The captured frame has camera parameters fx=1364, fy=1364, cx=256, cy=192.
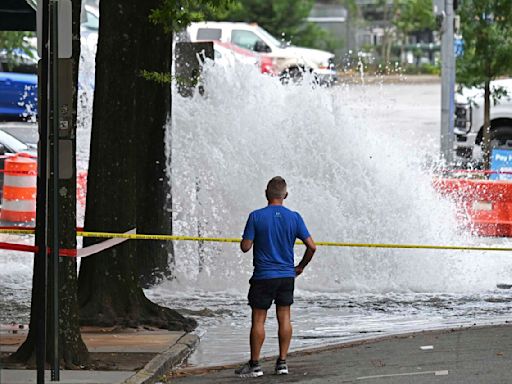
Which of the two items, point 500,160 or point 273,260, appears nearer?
point 273,260

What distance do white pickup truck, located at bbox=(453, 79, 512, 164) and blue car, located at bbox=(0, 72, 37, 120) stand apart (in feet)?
30.1

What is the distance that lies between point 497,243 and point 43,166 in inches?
380

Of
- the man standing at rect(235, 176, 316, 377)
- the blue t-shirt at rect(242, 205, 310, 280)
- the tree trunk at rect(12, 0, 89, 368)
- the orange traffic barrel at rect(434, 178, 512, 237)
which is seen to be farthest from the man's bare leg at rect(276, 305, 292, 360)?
the orange traffic barrel at rect(434, 178, 512, 237)

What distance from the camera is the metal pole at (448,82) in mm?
22938

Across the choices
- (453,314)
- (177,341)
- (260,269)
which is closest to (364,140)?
(453,314)

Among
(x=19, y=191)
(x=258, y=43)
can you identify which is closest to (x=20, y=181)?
(x=19, y=191)

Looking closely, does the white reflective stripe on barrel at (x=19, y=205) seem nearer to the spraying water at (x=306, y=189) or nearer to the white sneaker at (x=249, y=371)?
the spraying water at (x=306, y=189)

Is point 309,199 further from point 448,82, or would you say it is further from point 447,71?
point 447,71

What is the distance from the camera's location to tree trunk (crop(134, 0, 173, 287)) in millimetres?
14711

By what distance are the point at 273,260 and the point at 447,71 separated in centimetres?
1338

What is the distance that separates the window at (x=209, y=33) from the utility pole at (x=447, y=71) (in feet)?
52.6

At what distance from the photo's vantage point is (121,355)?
36.6 ft

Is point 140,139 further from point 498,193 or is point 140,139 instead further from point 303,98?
point 498,193

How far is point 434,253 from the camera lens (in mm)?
15688
